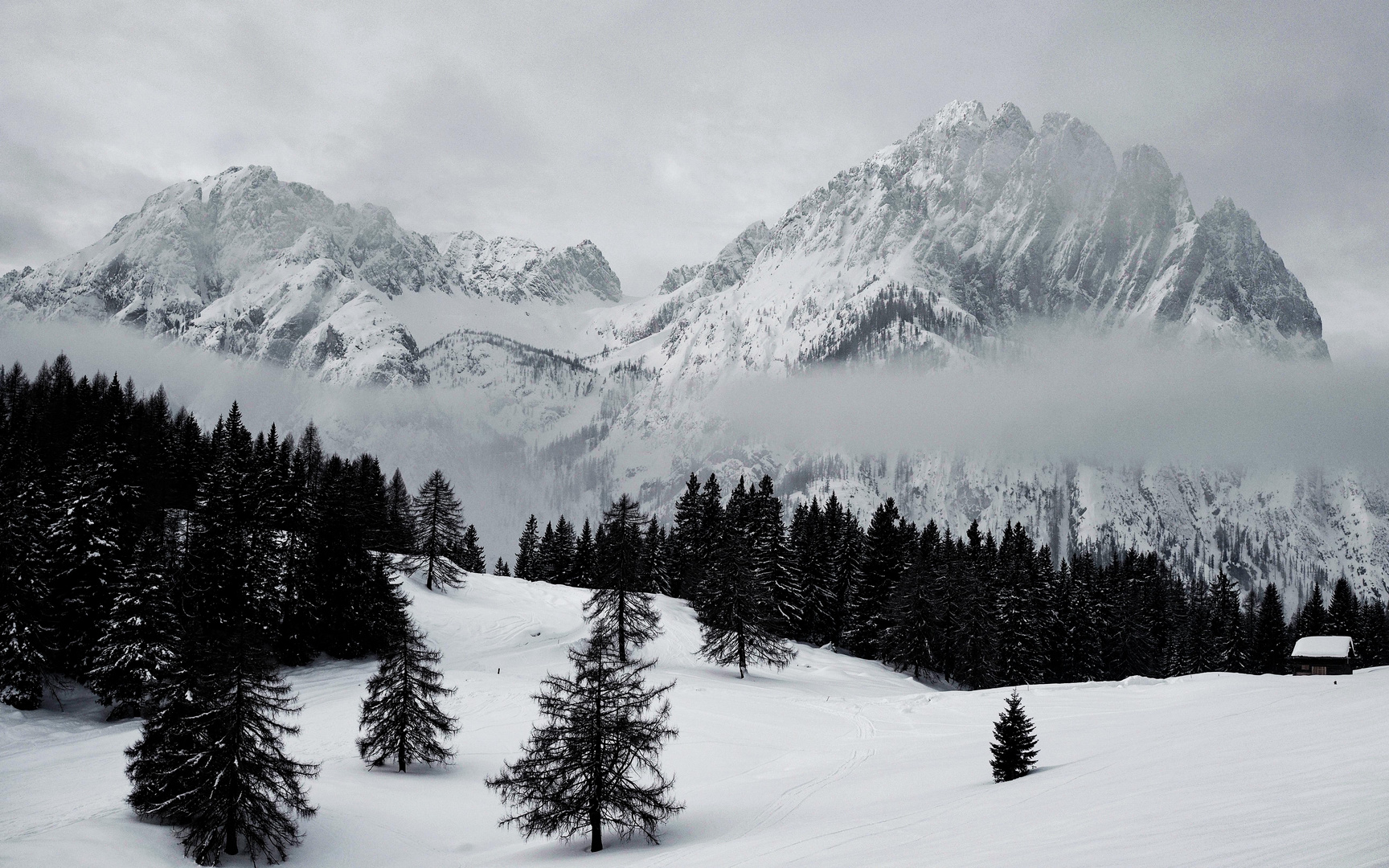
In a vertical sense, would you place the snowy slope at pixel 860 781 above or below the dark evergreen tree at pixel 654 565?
below

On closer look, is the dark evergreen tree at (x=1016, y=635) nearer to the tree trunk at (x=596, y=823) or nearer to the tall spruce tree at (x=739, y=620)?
the tall spruce tree at (x=739, y=620)

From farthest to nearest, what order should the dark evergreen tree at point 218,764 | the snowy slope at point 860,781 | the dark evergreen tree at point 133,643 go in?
the dark evergreen tree at point 133,643 < the dark evergreen tree at point 218,764 < the snowy slope at point 860,781

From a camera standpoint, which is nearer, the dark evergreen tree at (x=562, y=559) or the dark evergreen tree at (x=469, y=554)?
the dark evergreen tree at (x=562, y=559)

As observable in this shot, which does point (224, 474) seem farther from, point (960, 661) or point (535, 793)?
point (960, 661)

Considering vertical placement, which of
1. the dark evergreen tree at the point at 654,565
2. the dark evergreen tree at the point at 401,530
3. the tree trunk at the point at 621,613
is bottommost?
the tree trunk at the point at 621,613

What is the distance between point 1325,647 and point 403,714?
59600mm

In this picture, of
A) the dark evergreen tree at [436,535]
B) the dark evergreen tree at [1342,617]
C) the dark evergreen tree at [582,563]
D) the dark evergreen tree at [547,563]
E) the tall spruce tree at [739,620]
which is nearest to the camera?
the tall spruce tree at [739,620]

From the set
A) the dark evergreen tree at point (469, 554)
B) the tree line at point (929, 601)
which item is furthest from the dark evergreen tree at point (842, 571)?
the dark evergreen tree at point (469, 554)

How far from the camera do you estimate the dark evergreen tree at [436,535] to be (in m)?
76.3

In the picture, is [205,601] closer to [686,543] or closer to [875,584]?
[686,543]

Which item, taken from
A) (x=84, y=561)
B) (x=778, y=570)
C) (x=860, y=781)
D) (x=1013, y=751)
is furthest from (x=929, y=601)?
(x=84, y=561)

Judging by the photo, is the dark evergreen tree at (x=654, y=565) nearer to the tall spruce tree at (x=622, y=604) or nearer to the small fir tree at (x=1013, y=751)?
the tall spruce tree at (x=622, y=604)

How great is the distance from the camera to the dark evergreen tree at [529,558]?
343 ft

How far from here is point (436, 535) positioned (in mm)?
77000
